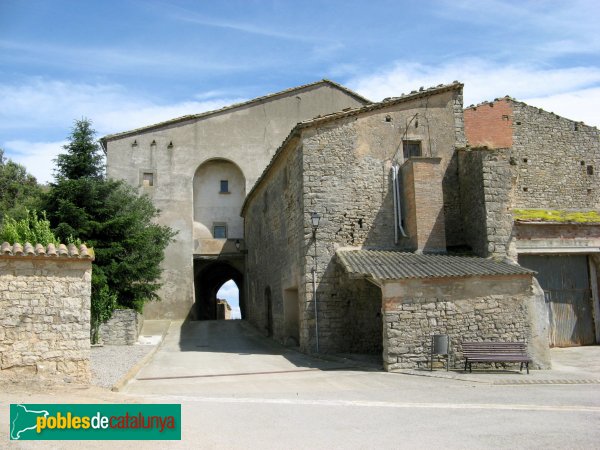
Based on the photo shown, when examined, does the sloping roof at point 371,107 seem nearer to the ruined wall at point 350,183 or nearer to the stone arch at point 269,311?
the ruined wall at point 350,183

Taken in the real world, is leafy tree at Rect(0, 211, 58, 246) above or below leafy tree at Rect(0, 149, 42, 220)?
below

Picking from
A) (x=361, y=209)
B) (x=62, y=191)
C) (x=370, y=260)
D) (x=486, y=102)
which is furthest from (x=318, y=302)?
(x=486, y=102)

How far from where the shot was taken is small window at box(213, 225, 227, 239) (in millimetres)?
28375

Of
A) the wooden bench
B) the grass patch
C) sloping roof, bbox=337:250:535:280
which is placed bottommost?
the wooden bench

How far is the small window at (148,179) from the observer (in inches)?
1059

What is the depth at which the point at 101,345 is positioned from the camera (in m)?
17.6

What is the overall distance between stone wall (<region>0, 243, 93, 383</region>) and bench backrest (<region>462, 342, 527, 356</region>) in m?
8.01

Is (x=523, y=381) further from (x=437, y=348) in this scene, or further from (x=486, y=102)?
(x=486, y=102)

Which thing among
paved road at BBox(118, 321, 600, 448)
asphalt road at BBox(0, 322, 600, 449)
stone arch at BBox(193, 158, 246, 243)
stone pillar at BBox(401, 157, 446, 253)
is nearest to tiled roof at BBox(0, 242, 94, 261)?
asphalt road at BBox(0, 322, 600, 449)

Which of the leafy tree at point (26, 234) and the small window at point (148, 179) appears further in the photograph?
the small window at point (148, 179)

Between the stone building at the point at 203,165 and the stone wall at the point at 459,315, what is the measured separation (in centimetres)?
1546

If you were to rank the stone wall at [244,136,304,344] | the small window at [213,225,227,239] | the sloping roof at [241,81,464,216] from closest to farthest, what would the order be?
the sloping roof at [241,81,464,216], the stone wall at [244,136,304,344], the small window at [213,225,227,239]

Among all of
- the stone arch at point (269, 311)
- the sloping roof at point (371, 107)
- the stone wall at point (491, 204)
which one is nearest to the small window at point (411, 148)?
the sloping roof at point (371, 107)

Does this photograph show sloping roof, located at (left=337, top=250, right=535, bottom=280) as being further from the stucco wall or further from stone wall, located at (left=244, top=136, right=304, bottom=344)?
stone wall, located at (left=244, top=136, right=304, bottom=344)
